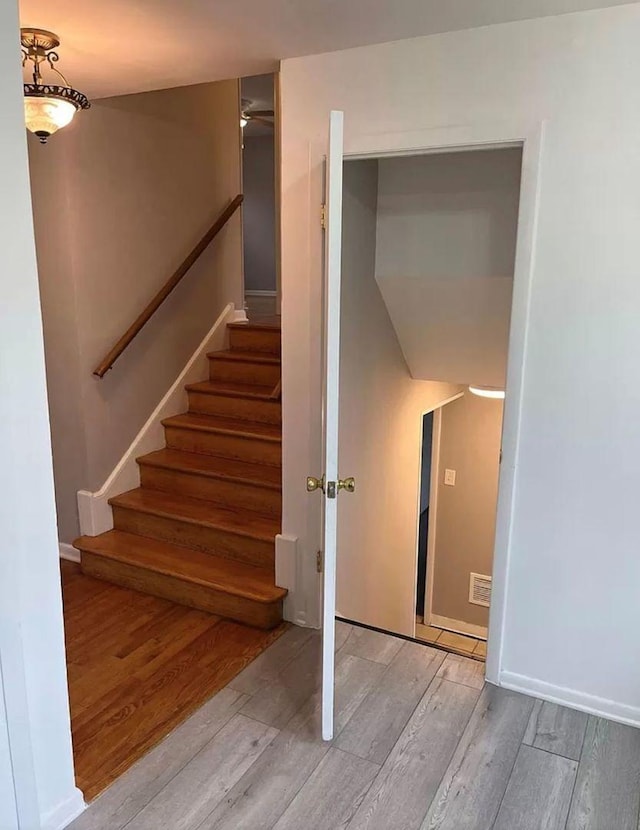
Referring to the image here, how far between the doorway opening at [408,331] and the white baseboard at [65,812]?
162 centimetres

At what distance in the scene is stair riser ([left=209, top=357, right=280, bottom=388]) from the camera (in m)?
3.88

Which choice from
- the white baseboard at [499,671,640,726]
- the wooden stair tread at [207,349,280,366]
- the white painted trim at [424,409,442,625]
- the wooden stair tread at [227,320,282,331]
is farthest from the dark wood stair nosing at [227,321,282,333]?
the white baseboard at [499,671,640,726]

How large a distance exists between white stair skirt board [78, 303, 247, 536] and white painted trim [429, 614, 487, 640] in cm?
273

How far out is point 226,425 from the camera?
3.68 metres

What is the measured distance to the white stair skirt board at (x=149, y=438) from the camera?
344 centimetres

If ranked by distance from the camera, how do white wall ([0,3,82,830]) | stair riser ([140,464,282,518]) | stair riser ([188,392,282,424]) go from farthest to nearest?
stair riser ([188,392,282,424]) < stair riser ([140,464,282,518]) < white wall ([0,3,82,830])

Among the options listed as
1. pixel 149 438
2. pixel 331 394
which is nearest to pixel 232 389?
pixel 149 438

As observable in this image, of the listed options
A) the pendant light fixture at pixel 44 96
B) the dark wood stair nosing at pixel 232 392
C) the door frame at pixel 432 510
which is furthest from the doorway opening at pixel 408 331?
the pendant light fixture at pixel 44 96

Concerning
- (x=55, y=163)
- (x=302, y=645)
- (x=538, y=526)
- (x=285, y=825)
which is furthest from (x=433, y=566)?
(x=55, y=163)

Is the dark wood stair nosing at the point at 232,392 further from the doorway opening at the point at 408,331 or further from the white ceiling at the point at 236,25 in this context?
the white ceiling at the point at 236,25

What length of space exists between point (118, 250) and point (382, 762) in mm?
2684

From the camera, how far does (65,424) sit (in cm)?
341

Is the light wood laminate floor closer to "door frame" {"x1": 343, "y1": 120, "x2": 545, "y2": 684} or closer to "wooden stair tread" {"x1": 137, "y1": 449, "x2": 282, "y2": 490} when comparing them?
"door frame" {"x1": 343, "y1": 120, "x2": 545, "y2": 684}

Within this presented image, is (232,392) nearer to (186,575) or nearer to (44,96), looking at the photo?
(186,575)
